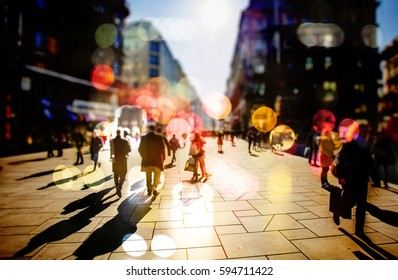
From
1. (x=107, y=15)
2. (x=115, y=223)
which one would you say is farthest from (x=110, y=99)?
(x=115, y=223)

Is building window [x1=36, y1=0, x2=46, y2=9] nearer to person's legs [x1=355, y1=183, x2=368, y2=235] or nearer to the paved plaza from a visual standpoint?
the paved plaza

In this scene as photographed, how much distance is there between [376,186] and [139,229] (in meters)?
6.73

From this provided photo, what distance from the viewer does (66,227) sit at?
14.4ft

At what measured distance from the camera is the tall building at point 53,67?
58.3 ft

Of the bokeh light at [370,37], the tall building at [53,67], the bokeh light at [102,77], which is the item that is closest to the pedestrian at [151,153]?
the tall building at [53,67]

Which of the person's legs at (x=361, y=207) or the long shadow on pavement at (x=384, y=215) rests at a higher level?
the person's legs at (x=361, y=207)

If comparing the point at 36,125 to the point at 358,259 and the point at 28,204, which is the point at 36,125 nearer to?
the point at 28,204

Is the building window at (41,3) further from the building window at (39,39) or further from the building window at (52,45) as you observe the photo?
the building window at (52,45)

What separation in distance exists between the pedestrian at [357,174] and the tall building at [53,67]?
18.5 m

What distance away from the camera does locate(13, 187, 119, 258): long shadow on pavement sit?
Result: 3.73m

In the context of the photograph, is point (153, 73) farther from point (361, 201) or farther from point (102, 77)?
point (361, 201)

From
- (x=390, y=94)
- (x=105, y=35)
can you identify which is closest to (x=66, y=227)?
(x=105, y=35)

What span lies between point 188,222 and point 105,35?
33.1m
